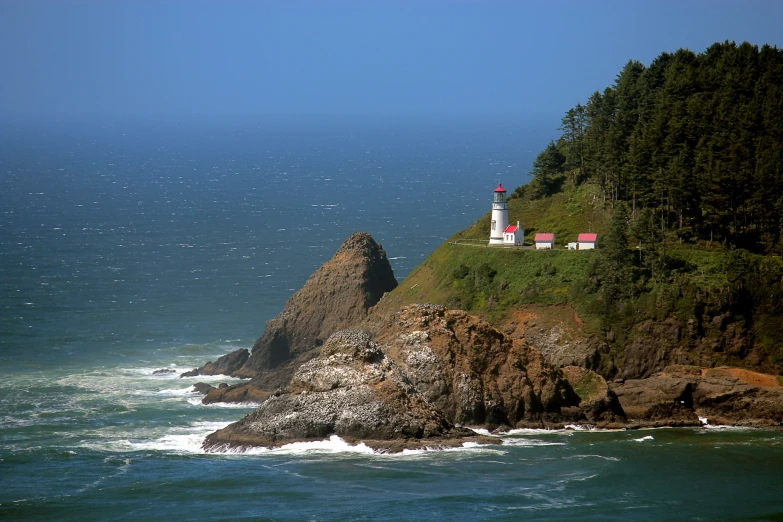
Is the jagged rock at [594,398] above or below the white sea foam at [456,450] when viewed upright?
above

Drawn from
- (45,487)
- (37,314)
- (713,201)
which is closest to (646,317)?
(713,201)

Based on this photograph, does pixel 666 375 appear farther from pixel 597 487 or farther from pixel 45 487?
pixel 45 487

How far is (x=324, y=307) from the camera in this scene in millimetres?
106812

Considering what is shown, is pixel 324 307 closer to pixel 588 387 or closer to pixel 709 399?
pixel 588 387

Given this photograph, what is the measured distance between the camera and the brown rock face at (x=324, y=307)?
10506 centimetres

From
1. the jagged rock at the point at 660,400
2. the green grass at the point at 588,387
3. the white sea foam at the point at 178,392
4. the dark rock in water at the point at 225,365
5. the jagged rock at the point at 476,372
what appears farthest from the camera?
the dark rock in water at the point at 225,365

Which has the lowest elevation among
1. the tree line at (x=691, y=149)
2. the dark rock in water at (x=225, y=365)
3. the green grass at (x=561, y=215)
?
the dark rock in water at (x=225, y=365)

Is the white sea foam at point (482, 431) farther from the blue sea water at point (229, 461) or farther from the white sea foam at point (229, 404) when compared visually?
the white sea foam at point (229, 404)

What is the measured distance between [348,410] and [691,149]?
41116 mm

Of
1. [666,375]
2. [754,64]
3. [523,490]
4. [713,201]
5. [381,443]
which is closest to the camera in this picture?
[523,490]

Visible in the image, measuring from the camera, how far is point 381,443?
78875mm

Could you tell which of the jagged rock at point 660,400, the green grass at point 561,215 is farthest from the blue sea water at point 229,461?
the green grass at point 561,215

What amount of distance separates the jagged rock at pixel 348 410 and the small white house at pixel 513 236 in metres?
27.2

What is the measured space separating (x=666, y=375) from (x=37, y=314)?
64064mm
